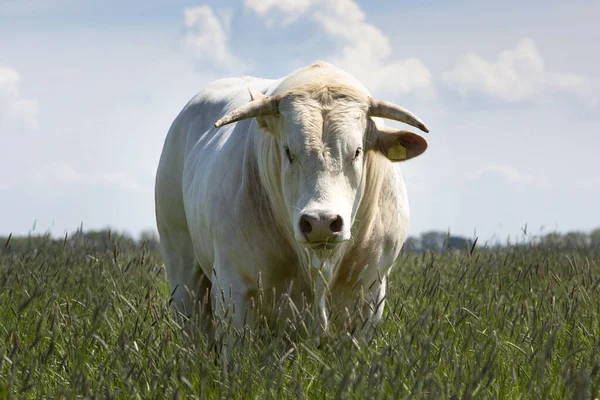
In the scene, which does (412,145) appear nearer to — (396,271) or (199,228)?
(199,228)

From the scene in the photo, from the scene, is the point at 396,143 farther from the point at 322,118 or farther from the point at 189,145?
the point at 189,145

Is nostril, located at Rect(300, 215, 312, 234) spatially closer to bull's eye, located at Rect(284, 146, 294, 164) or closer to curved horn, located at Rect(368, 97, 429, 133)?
bull's eye, located at Rect(284, 146, 294, 164)

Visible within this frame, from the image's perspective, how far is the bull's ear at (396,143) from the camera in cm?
474

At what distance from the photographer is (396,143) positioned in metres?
4.79

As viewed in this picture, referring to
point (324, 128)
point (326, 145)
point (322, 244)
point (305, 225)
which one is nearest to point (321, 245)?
point (322, 244)

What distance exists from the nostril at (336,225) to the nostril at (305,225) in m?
0.10

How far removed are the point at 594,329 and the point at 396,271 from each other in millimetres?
3436

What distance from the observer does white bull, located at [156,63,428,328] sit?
423 cm

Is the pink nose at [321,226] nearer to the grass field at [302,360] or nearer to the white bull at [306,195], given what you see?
the white bull at [306,195]

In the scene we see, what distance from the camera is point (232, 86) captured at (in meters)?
6.95

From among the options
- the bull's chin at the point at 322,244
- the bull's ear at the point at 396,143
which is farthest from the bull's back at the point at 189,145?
the bull's chin at the point at 322,244

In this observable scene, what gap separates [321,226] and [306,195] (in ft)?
0.92

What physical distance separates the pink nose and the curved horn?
3.18ft

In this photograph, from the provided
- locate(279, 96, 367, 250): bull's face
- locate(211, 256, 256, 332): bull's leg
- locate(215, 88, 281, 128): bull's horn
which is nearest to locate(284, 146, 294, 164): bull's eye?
locate(279, 96, 367, 250): bull's face
